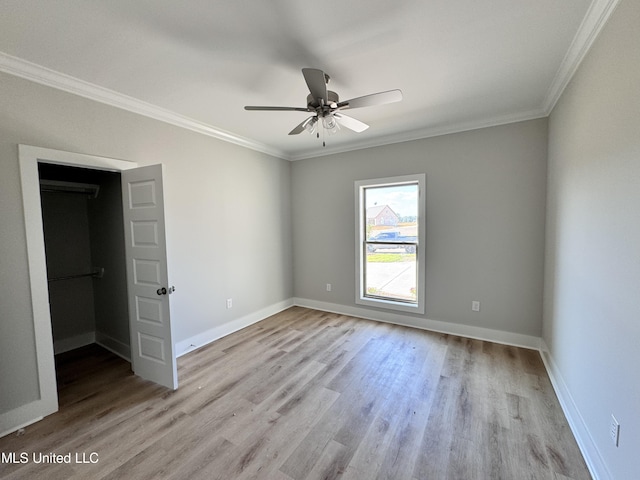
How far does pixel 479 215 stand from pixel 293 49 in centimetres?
275

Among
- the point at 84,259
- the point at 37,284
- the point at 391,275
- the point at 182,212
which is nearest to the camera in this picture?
the point at 37,284

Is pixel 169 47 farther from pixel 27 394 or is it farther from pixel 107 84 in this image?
pixel 27 394

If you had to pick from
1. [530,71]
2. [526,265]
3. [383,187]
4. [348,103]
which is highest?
[530,71]

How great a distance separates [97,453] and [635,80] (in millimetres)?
3625

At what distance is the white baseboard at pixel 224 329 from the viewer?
10.1 feet

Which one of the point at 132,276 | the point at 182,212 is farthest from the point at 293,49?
the point at 132,276

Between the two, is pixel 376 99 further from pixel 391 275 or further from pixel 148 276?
pixel 391 275

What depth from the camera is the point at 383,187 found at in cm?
392

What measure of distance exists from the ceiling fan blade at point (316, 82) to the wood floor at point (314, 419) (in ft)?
7.93

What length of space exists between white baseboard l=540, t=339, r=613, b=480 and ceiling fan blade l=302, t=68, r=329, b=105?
2.75m

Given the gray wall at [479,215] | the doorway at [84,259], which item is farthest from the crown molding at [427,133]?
the doorway at [84,259]

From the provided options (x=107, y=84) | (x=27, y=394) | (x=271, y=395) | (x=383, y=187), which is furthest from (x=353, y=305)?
(x=107, y=84)

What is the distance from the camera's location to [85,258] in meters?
3.34

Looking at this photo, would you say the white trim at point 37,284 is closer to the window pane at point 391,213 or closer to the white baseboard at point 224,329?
the white baseboard at point 224,329
